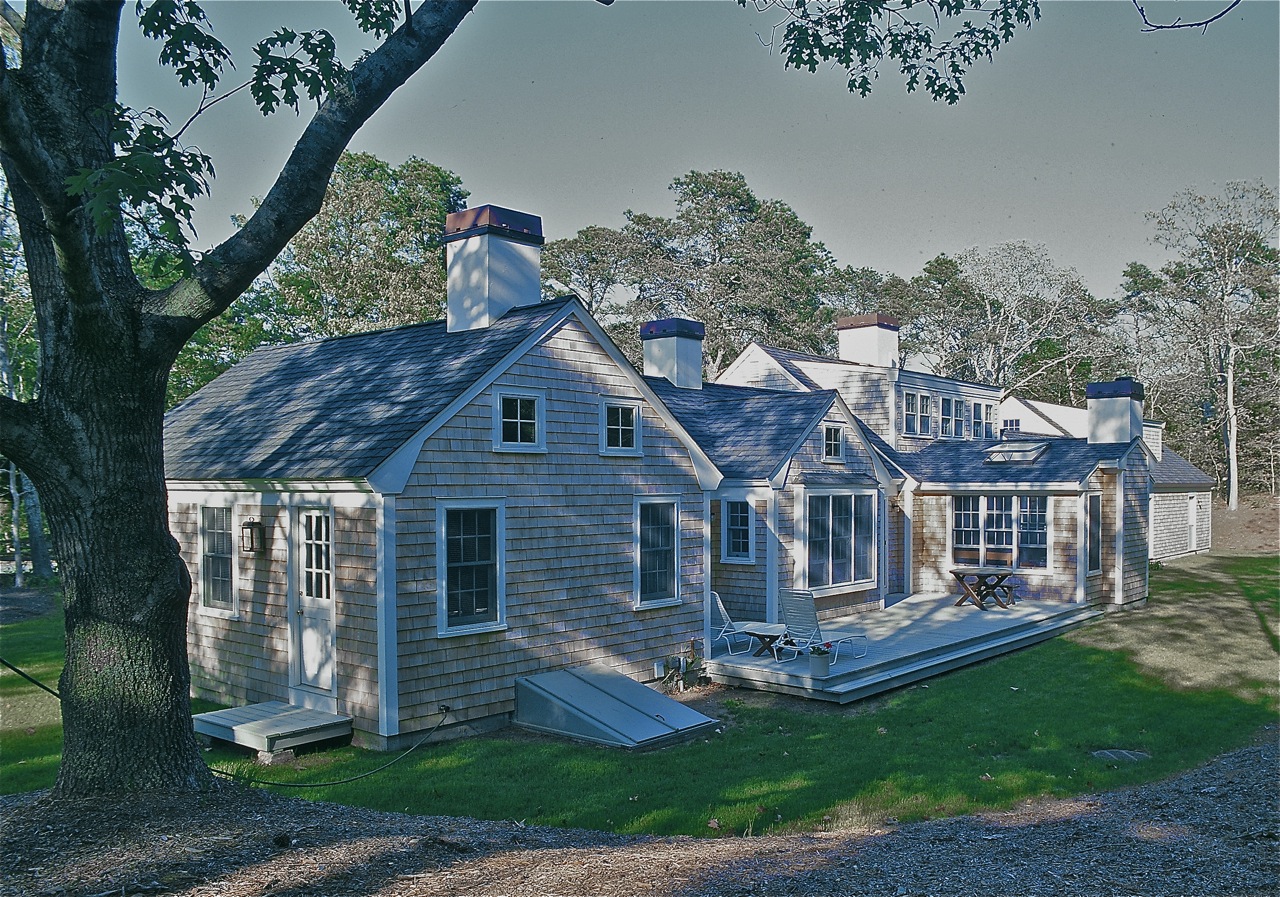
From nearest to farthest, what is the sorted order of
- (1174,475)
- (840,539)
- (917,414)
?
(840,539) < (917,414) < (1174,475)

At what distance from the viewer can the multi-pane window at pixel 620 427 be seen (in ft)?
43.2

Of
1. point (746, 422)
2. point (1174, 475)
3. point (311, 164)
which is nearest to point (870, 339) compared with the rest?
point (746, 422)

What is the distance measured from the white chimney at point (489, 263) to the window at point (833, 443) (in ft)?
23.5

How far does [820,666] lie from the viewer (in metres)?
13.1

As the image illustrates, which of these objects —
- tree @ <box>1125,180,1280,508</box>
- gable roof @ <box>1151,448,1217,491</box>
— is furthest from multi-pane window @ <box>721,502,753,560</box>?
tree @ <box>1125,180,1280,508</box>

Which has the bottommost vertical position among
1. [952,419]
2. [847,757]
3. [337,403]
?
[847,757]

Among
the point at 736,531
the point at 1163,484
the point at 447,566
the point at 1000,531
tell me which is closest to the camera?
the point at 447,566

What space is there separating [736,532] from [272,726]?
9073 millimetres

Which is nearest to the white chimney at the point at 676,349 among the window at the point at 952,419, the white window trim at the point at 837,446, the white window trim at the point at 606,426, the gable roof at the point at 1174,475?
the white window trim at the point at 837,446

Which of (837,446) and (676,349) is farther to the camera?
(676,349)

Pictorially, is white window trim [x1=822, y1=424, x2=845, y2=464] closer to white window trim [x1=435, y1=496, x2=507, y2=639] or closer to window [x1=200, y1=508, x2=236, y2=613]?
white window trim [x1=435, y1=496, x2=507, y2=639]

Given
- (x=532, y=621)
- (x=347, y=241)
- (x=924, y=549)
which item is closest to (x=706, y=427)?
(x=924, y=549)

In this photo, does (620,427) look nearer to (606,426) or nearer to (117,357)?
(606,426)

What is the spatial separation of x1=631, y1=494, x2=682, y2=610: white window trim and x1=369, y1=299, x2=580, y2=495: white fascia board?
281cm
